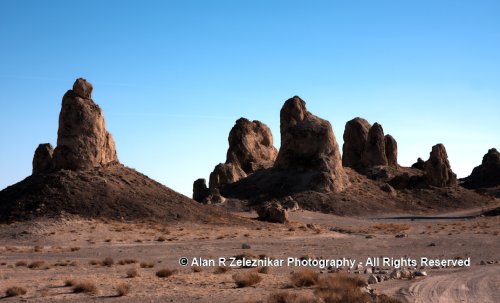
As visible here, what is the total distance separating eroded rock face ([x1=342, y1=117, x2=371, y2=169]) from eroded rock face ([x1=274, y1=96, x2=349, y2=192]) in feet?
46.5

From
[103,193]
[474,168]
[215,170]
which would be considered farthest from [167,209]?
[474,168]

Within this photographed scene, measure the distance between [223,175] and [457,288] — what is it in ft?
219

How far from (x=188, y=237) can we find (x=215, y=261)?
12.1 meters

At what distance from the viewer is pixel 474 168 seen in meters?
112

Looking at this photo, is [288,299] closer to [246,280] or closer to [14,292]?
[246,280]

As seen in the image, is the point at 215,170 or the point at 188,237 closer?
the point at 188,237

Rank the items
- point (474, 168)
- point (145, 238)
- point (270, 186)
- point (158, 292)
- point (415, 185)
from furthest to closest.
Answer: point (474, 168), point (415, 185), point (270, 186), point (145, 238), point (158, 292)

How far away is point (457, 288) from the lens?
51.2 ft

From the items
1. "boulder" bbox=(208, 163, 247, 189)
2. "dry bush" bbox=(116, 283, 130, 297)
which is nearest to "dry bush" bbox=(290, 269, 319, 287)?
"dry bush" bbox=(116, 283, 130, 297)

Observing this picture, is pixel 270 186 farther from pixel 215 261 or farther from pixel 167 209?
pixel 215 261

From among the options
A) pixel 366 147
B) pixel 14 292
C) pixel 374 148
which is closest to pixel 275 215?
pixel 14 292

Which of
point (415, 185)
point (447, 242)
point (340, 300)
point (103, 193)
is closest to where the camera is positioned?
point (340, 300)

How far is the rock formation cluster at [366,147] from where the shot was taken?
279 ft

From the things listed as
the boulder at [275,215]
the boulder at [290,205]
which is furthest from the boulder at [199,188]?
the boulder at [275,215]
